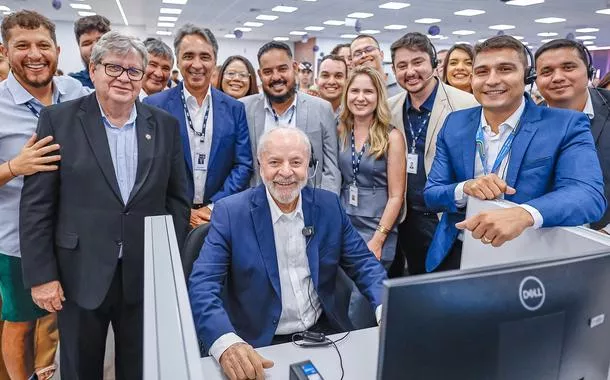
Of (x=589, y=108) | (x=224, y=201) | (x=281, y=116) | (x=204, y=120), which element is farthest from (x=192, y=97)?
(x=589, y=108)

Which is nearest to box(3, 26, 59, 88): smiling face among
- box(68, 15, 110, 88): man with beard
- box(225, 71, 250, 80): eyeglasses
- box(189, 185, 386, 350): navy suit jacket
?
box(68, 15, 110, 88): man with beard

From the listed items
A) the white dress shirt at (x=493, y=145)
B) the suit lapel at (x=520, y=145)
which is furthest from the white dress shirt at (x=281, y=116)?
the suit lapel at (x=520, y=145)

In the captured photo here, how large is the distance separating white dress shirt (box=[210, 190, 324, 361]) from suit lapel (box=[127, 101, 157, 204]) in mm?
505

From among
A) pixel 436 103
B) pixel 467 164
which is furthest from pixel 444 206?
pixel 436 103

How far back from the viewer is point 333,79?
350 centimetres

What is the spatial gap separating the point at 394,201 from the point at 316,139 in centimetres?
57

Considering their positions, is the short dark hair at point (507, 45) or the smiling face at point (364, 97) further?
the smiling face at point (364, 97)

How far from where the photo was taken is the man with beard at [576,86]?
218 centimetres

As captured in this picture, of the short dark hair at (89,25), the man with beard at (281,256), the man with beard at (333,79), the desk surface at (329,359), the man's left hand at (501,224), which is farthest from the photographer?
the man with beard at (333,79)

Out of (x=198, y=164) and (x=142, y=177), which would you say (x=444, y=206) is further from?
(x=198, y=164)

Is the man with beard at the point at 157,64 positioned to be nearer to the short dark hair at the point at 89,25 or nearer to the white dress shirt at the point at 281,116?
the short dark hair at the point at 89,25

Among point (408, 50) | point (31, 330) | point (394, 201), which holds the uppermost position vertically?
point (408, 50)

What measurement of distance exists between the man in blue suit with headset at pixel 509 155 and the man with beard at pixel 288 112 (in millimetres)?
948

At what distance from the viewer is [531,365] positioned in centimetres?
77
